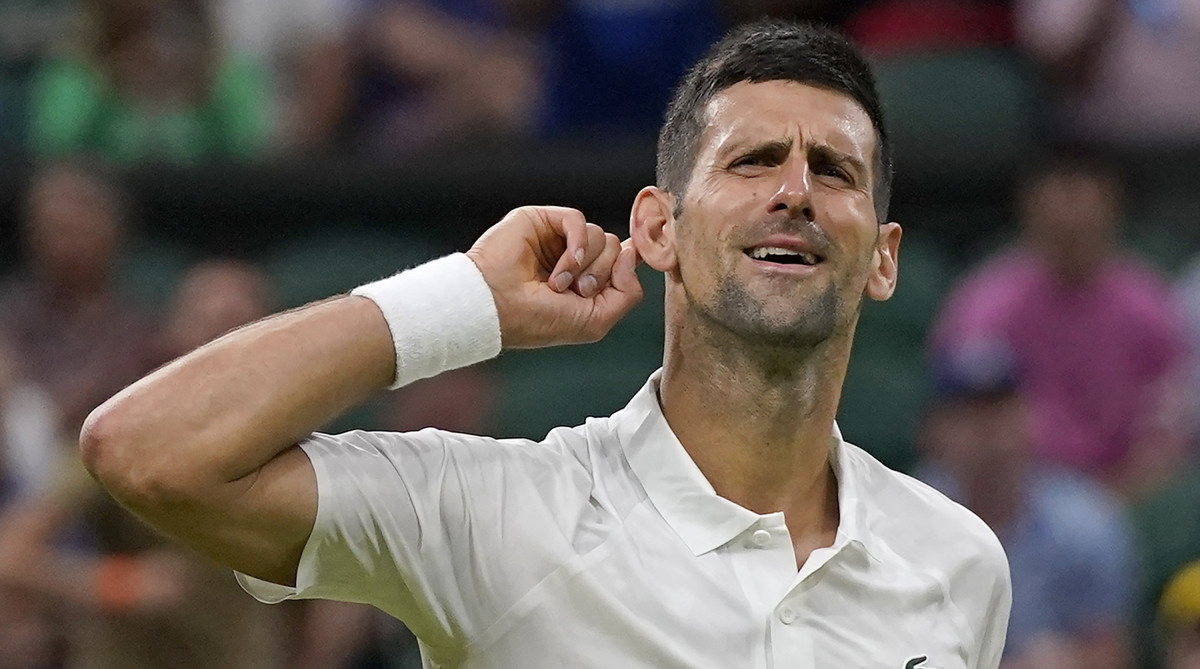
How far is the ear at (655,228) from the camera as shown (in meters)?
3.04

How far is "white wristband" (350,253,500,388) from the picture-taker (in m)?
2.69

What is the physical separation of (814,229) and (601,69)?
15.6 feet

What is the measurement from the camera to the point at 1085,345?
634 centimetres

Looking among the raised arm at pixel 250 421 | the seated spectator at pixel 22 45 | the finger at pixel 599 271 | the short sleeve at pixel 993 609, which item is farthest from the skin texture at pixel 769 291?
the seated spectator at pixel 22 45

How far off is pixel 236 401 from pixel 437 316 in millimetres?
338

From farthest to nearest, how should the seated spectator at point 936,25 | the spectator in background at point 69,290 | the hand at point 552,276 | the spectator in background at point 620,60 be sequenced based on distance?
the spectator in background at point 620,60 < the seated spectator at point 936,25 < the spectator in background at point 69,290 < the hand at point 552,276

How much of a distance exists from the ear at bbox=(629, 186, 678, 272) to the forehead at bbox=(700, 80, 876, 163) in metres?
0.14

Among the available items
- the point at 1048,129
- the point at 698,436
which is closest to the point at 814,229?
the point at 698,436

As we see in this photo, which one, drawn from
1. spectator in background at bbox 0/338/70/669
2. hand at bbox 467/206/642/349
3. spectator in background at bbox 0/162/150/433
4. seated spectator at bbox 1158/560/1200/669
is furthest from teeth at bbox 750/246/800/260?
spectator in background at bbox 0/162/150/433

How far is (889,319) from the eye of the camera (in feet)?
21.4

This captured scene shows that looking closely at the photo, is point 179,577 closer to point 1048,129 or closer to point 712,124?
point 712,124

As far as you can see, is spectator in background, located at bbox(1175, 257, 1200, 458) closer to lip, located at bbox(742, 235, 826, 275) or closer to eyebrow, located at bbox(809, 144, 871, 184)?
eyebrow, located at bbox(809, 144, 871, 184)

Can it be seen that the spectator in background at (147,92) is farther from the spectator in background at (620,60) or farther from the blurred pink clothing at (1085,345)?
the blurred pink clothing at (1085,345)

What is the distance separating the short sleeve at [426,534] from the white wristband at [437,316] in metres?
0.13
